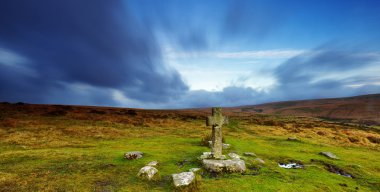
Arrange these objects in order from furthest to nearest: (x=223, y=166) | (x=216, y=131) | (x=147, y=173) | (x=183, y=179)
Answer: (x=216, y=131)
(x=223, y=166)
(x=147, y=173)
(x=183, y=179)

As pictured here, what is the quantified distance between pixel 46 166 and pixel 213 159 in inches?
469

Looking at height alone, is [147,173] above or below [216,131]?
below

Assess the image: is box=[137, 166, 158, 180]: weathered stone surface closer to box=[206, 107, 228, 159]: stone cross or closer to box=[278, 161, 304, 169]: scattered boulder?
box=[206, 107, 228, 159]: stone cross

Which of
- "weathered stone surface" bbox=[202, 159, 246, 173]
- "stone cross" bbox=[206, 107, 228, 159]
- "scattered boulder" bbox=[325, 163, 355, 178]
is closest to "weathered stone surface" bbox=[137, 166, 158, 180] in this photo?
"weathered stone surface" bbox=[202, 159, 246, 173]

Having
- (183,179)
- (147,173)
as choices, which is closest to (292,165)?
(183,179)

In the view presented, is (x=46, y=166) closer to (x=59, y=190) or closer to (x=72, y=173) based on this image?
(x=72, y=173)

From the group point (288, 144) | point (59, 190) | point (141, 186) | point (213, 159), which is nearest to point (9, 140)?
point (59, 190)

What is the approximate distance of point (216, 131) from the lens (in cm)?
1780

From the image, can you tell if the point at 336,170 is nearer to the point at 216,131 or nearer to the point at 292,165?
the point at 292,165

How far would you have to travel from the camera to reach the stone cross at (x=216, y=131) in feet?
56.7

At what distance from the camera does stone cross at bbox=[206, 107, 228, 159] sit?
17.3m

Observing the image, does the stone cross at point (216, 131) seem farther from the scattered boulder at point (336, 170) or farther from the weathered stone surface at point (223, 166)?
the scattered boulder at point (336, 170)

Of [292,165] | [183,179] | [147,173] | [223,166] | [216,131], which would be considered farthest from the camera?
[292,165]

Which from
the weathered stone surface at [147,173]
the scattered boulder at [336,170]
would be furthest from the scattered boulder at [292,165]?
the weathered stone surface at [147,173]
